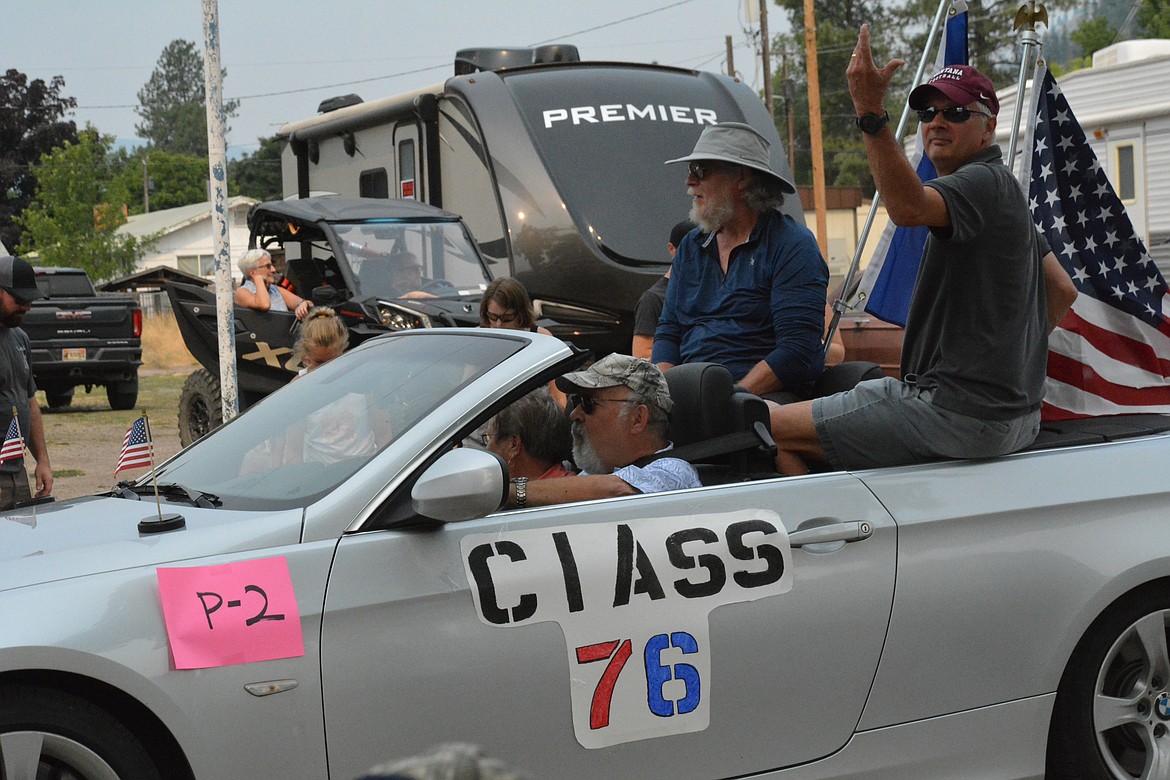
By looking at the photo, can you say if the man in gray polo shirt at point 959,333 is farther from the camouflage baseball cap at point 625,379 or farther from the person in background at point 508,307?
the person in background at point 508,307

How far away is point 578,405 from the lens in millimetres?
3836

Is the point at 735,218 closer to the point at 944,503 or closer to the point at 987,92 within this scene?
the point at 987,92

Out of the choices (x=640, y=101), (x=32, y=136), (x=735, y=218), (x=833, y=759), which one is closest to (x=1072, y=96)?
(x=640, y=101)

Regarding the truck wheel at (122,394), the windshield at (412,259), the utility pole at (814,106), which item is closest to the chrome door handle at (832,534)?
the windshield at (412,259)

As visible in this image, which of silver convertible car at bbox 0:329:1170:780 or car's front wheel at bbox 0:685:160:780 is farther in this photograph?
silver convertible car at bbox 0:329:1170:780

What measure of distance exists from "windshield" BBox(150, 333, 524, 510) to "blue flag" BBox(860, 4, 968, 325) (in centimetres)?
213

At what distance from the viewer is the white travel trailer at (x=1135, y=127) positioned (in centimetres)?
1920

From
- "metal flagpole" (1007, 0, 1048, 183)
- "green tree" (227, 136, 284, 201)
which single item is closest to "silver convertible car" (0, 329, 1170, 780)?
"metal flagpole" (1007, 0, 1048, 183)

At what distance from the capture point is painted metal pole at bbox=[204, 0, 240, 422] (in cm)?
771

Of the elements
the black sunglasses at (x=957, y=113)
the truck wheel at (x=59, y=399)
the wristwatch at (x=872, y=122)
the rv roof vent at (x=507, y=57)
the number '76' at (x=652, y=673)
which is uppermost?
the rv roof vent at (x=507, y=57)

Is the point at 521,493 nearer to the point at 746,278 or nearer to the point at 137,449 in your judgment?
the point at 137,449

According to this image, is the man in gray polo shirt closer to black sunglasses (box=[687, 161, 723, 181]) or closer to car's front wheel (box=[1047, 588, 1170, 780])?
car's front wheel (box=[1047, 588, 1170, 780])

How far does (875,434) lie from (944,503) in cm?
31

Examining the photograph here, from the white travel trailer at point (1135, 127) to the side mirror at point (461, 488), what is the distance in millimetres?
17333
